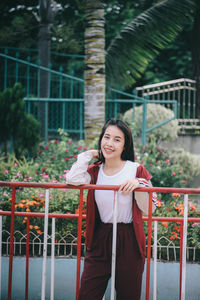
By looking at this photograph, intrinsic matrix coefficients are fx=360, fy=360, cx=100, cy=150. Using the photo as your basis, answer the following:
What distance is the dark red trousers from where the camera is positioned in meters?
2.29

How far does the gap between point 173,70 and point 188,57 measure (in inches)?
26.4

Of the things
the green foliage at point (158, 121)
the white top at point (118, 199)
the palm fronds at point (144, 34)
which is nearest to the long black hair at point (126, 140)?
the white top at point (118, 199)

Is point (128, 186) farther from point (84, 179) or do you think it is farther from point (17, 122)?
point (17, 122)

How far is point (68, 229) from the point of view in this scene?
3949 millimetres

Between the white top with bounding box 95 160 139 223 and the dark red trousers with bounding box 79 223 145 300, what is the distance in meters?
0.07

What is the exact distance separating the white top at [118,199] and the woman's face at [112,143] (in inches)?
4.7

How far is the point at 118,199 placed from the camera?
2.37 metres

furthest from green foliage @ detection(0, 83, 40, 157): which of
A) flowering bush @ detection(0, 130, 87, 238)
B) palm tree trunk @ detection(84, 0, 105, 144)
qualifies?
palm tree trunk @ detection(84, 0, 105, 144)

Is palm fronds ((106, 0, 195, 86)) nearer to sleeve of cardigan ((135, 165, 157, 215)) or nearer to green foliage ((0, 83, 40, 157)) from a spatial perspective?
green foliage ((0, 83, 40, 157))

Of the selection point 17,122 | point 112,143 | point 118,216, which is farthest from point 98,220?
point 17,122

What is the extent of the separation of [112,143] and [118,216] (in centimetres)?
49

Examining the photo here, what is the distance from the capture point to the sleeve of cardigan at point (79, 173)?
7.57 feet

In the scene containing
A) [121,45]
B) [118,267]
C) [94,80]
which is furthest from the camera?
[121,45]

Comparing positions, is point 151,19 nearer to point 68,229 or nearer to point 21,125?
point 21,125
